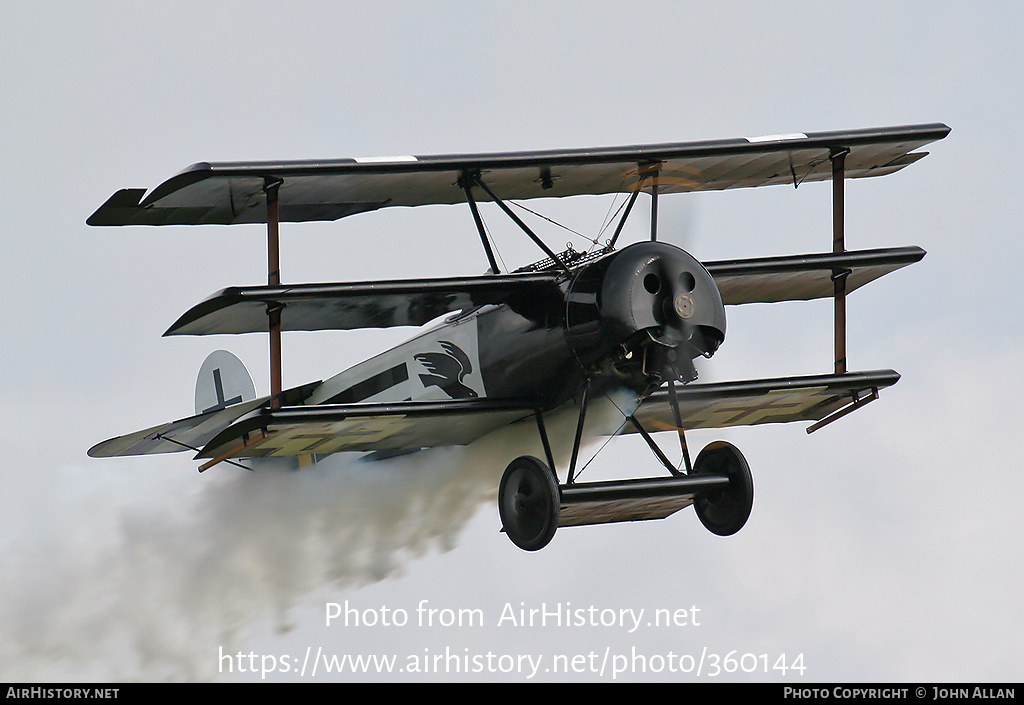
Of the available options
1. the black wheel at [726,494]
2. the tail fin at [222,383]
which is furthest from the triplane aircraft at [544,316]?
the tail fin at [222,383]

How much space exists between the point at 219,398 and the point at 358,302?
26.2 feet

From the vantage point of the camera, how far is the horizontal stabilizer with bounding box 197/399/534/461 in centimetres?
1473

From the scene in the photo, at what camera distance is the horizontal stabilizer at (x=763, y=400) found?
16.4 metres

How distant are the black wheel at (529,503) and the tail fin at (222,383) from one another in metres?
8.78

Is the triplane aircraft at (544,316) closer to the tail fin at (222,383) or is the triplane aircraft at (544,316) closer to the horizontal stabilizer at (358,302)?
the horizontal stabilizer at (358,302)

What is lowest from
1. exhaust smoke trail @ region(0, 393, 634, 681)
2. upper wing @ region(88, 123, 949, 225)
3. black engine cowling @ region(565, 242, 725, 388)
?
exhaust smoke trail @ region(0, 393, 634, 681)

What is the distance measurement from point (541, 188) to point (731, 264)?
7.06 ft

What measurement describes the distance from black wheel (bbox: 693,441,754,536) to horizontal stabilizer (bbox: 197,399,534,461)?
6.08 feet

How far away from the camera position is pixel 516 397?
50.6ft

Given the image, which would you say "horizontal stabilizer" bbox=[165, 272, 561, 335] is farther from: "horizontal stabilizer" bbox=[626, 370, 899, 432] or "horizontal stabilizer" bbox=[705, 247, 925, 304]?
"horizontal stabilizer" bbox=[705, 247, 925, 304]

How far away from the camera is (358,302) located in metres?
15.3

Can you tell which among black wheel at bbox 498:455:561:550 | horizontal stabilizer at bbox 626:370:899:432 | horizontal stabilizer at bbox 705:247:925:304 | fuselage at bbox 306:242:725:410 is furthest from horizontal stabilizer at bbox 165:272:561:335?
horizontal stabilizer at bbox 705:247:925:304

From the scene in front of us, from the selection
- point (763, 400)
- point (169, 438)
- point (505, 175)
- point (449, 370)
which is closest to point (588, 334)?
point (505, 175)

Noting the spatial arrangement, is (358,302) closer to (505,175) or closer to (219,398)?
(505,175)
